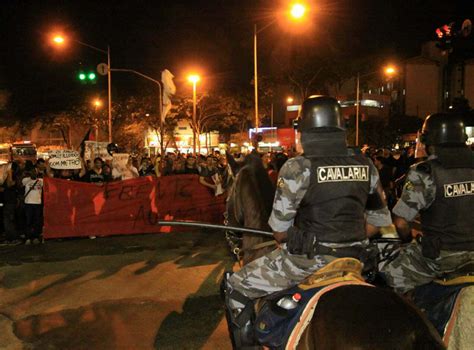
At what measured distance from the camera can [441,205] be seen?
3086 mm

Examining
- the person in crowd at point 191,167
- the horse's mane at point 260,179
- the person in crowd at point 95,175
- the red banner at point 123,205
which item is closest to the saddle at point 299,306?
the horse's mane at point 260,179

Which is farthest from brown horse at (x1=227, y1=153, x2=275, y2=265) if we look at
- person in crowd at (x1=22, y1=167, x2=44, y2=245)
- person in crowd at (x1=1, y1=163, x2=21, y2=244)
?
person in crowd at (x1=1, y1=163, x2=21, y2=244)

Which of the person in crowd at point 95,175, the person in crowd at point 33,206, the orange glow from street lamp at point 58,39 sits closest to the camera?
the person in crowd at point 33,206

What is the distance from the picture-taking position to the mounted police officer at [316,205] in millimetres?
2830

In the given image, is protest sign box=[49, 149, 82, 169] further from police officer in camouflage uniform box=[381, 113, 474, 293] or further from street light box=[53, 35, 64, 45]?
police officer in camouflage uniform box=[381, 113, 474, 293]

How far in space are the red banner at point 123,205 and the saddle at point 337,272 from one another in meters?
8.34

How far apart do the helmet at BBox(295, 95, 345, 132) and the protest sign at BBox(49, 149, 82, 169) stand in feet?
30.5

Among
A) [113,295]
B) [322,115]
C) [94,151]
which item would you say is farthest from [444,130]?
[94,151]

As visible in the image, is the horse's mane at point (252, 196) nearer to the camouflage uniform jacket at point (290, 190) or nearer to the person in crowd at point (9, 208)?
the camouflage uniform jacket at point (290, 190)

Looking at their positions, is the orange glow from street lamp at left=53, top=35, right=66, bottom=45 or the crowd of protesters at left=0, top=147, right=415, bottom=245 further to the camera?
the orange glow from street lamp at left=53, top=35, right=66, bottom=45

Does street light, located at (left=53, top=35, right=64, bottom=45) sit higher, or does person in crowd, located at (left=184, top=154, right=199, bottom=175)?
street light, located at (left=53, top=35, right=64, bottom=45)

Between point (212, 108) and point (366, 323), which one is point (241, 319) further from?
point (212, 108)

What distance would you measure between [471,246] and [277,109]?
73672mm

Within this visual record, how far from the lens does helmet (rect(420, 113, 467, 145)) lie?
10.7 ft
